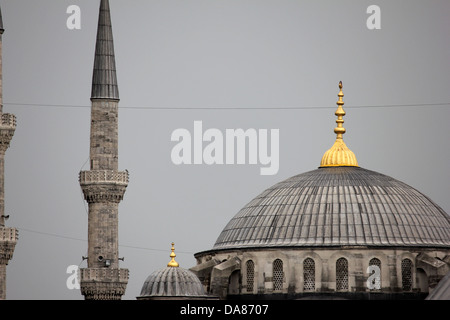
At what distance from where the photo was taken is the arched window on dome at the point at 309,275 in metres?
84.2

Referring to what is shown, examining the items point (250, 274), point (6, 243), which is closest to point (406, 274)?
point (250, 274)

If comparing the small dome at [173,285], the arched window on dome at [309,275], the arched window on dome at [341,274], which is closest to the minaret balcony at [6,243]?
the small dome at [173,285]

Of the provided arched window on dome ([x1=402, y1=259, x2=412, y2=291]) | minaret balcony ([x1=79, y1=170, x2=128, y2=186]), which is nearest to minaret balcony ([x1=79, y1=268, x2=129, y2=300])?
minaret balcony ([x1=79, y1=170, x2=128, y2=186])

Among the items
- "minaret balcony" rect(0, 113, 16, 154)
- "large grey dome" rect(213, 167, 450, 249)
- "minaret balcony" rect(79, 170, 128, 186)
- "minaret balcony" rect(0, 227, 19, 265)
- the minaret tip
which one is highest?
the minaret tip

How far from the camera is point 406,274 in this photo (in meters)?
84.4

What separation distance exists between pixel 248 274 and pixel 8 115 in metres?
11.4

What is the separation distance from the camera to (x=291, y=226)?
8638 cm

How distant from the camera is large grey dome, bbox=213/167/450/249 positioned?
8544 cm

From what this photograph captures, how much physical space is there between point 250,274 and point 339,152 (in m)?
8.41

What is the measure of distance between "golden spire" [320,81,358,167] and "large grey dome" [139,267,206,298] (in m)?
11.1

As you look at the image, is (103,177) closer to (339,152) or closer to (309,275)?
(309,275)

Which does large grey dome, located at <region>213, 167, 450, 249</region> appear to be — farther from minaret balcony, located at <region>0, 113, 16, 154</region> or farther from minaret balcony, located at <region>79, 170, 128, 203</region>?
minaret balcony, located at <region>0, 113, 16, 154</region>

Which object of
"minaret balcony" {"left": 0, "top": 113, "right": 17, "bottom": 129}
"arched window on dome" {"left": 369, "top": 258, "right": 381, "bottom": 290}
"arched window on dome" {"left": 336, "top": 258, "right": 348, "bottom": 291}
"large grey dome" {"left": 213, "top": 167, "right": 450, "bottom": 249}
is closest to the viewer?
"minaret balcony" {"left": 0, "top": 113, "right": 17, "bottom": 129}
